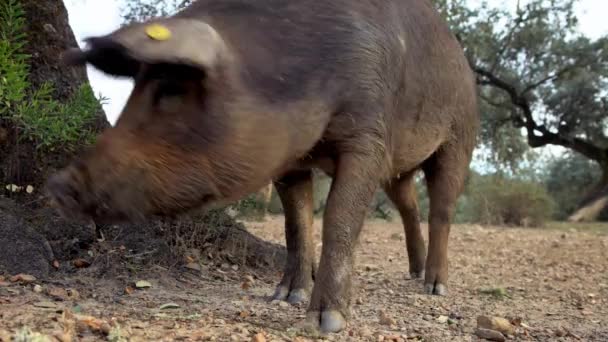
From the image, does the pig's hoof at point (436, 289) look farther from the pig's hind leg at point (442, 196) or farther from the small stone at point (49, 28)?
the small stone at point (49, 28)

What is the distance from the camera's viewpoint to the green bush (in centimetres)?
1648

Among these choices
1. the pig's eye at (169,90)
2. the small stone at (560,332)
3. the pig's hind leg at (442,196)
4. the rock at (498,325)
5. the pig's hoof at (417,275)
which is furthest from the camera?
the pig's hoof at (417,275)

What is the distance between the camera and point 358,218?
10.7 ft

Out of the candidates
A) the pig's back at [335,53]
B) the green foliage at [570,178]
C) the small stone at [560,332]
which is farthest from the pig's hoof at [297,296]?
the green foliage at [570,178]

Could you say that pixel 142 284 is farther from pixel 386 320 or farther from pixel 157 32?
pixel 157 32

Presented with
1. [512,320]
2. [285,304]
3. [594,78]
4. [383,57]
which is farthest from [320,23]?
[594,78]

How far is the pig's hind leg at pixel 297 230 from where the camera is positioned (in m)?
4.21

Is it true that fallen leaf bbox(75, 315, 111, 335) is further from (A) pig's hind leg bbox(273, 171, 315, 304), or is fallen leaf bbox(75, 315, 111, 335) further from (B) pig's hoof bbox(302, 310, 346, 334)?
(A) pig's hind leg bbox(273, 171, 315, 304)

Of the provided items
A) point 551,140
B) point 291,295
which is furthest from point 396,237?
point 551,140

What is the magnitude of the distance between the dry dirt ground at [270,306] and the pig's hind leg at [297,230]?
215 mm

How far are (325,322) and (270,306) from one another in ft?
2.83

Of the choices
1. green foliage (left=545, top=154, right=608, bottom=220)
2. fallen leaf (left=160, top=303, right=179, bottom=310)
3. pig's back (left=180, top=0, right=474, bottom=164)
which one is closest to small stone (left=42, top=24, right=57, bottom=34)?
pig's back (left=180, top=0, right=474, bottom=164)

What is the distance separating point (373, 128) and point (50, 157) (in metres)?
2.34

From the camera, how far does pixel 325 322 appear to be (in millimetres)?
3072
